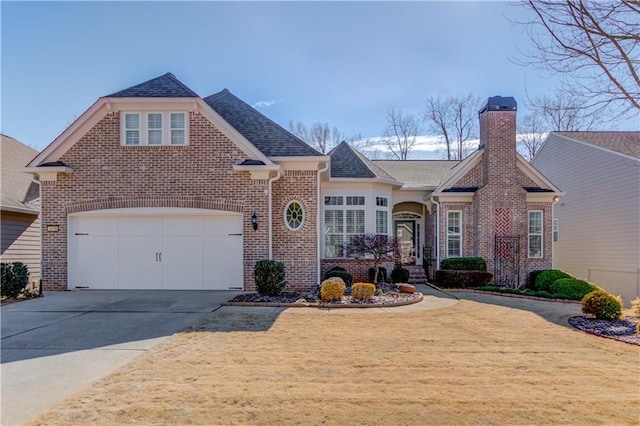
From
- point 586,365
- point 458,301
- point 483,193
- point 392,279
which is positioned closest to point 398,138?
point 483,193

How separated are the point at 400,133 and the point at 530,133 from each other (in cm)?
1057

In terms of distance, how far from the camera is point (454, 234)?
53.0ft

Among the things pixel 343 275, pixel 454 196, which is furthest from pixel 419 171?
pixel 343 275

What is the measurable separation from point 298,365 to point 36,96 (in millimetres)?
14477

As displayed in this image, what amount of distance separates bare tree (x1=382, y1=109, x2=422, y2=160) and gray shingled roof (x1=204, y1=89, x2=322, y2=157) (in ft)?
72.8

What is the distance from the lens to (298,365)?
536 cm

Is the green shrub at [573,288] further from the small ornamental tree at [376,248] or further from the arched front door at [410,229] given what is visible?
the arched front door at [410,229]

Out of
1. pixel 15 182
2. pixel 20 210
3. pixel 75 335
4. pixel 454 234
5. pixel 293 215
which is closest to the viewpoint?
pixel 75 335

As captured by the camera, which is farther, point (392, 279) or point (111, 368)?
point (392, 279)

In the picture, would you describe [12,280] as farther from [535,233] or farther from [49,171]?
[535,233]

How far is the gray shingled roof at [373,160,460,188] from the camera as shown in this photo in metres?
17.8

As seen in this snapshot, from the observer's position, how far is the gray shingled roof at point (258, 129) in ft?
41.7

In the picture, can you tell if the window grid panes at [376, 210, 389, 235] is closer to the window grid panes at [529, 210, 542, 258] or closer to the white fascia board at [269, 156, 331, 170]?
the white fascia board at [269, 156, 331, 170]

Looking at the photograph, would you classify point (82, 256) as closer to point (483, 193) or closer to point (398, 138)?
point (483, 193)
